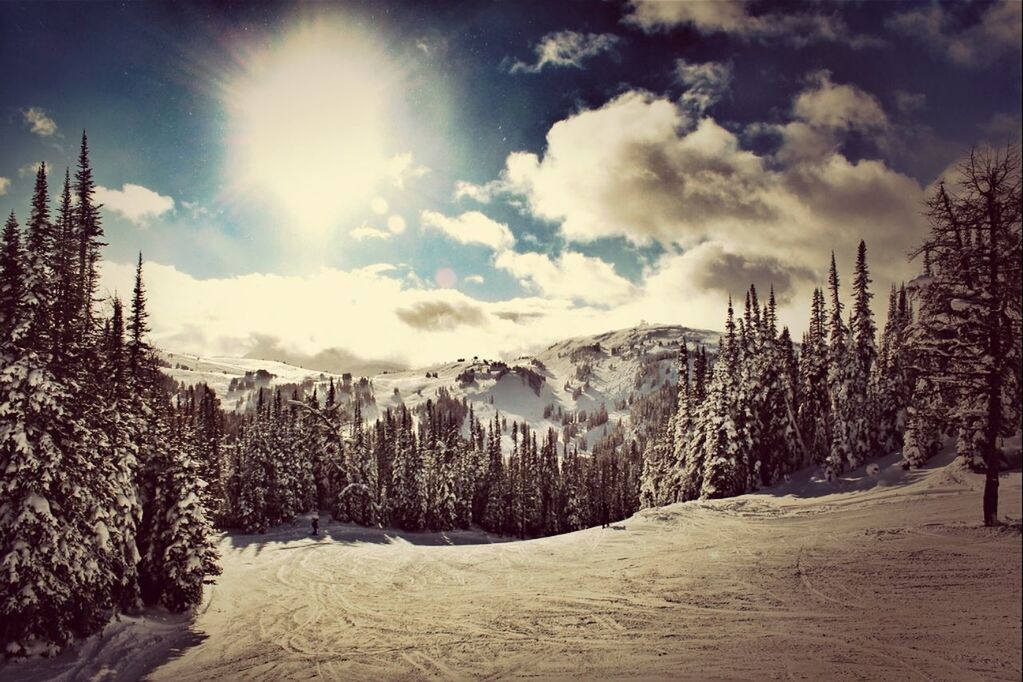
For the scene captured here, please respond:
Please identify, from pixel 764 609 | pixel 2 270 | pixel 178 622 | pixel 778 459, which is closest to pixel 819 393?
pixel 778 459

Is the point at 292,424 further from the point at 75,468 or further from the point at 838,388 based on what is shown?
the point at 838,388

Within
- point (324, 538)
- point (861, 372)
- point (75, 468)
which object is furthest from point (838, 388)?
point (75, 468)

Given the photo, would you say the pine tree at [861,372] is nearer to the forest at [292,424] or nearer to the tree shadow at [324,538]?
the forest at [292,424]

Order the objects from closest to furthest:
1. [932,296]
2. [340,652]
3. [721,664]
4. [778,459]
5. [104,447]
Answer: [932,296]
[721,664]
[340,652]
[104,447]
[778,459]

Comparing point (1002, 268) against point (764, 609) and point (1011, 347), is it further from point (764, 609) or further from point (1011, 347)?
point (764, 609)

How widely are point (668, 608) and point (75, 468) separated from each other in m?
21.5

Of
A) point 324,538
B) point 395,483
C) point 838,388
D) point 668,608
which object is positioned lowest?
point 324,538

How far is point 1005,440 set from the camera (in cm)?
575

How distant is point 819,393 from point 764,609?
4088 centimetres

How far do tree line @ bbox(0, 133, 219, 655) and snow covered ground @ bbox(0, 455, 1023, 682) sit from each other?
1.79 metres

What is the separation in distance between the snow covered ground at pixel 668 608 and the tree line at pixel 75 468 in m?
1.79

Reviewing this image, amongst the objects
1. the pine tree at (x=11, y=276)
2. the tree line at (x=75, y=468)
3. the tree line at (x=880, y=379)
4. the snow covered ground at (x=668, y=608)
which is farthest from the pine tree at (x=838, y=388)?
the pine tree at (x=11, y=276)

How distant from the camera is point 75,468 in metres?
18.7

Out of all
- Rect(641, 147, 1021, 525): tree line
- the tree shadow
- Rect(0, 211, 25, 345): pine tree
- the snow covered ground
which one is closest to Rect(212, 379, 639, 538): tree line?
the tree shadow
